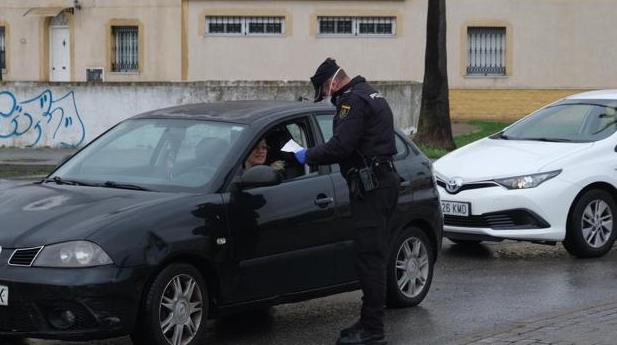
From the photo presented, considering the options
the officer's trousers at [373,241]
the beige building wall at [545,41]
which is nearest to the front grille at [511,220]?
the officer's trousers at [373,241]

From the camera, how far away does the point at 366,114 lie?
6934 mm

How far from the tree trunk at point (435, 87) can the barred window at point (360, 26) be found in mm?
11395

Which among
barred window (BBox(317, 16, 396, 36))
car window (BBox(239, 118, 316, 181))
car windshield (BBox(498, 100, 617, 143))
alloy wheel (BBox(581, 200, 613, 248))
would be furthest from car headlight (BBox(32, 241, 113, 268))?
barred window (BBox(317, 16, 396, 36))

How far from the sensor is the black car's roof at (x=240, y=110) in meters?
7.64

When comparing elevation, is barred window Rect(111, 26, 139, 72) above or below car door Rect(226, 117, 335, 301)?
above

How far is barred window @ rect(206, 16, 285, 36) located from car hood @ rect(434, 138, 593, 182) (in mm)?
24695

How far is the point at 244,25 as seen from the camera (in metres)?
35.7

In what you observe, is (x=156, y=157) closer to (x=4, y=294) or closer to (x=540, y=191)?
(x=4, y=294)

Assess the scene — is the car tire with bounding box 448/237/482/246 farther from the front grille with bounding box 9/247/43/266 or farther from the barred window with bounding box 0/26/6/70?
the barred window with bounding box 0/26/6/70

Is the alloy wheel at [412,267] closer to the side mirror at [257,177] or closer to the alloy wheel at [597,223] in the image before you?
the side mirror at [257,177]

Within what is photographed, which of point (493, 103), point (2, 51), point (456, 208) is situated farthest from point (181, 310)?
point (2, 51)

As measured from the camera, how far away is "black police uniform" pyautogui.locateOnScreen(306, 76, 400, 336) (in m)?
6.89

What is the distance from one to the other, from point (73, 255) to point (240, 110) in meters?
1.91

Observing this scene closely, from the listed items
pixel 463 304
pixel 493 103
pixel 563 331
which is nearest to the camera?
pixel 563 331
